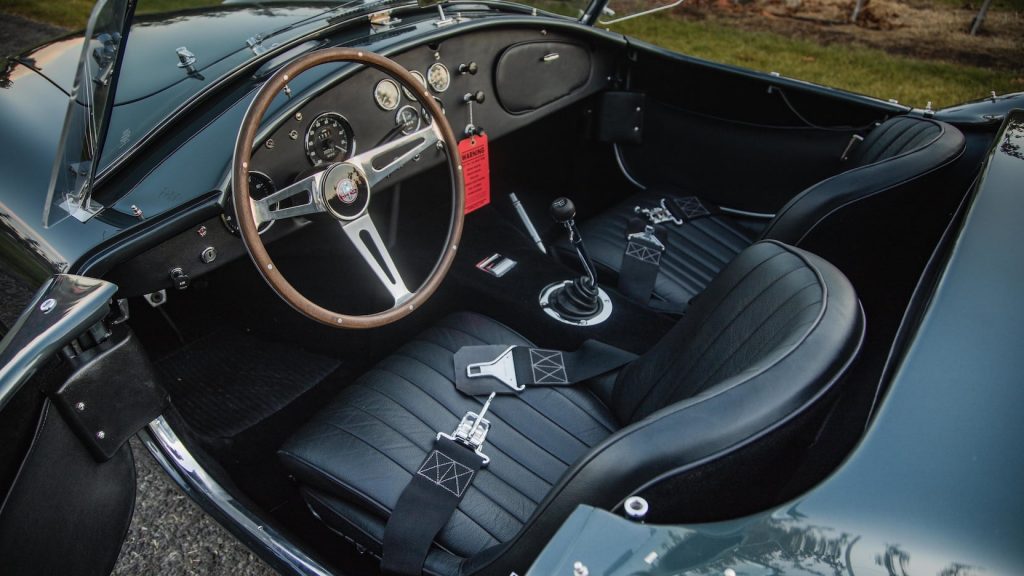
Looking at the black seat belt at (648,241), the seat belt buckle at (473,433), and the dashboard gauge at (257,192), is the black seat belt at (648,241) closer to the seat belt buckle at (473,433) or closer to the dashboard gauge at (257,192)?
the seat belt buckle at (473,433)

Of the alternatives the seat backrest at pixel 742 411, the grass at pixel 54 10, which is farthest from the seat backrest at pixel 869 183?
the grass at pixel 54 10

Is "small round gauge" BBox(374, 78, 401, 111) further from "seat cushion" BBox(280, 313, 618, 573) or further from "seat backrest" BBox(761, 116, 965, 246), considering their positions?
"seat backrest" BBox(761, 116, 965, 246)

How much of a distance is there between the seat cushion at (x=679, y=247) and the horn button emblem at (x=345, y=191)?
43.6 inches

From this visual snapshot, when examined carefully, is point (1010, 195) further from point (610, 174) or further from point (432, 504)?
point (610, 174)

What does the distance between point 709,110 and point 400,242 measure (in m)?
1.35

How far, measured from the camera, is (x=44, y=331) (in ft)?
3.61

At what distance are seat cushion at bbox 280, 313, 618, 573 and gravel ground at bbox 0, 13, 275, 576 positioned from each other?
40 centimetres

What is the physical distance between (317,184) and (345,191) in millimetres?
68

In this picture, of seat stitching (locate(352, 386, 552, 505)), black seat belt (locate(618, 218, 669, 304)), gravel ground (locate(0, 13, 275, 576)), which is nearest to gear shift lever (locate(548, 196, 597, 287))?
black seat belt (locate(618, 218, 669, 304))

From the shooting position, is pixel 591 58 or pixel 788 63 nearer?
pixel 591 58

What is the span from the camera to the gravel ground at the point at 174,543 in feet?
5.90

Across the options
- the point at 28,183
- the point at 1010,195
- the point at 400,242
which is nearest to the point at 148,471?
the point at 28,183

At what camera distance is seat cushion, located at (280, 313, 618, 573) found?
1.42 meters

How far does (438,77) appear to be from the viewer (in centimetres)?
203
